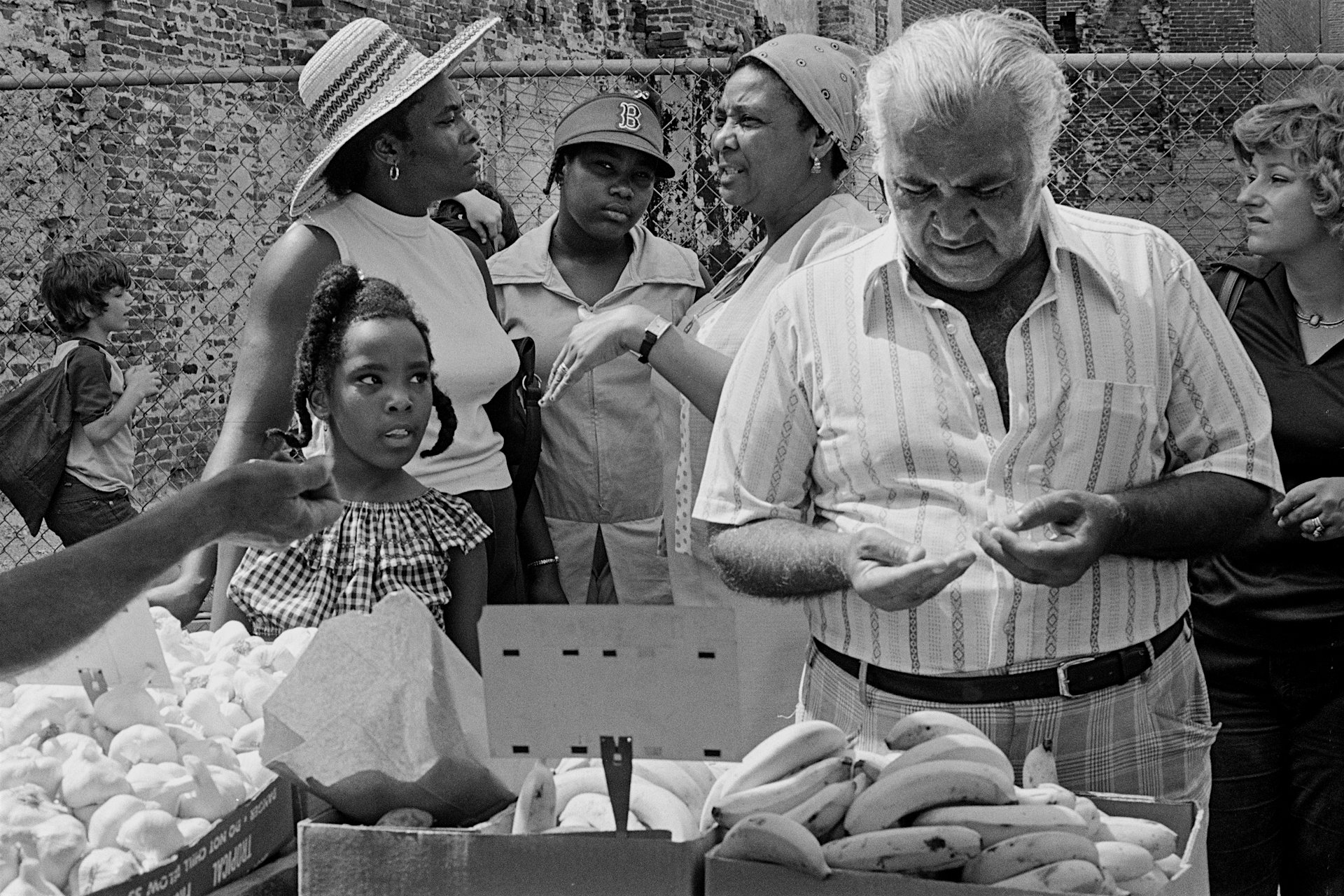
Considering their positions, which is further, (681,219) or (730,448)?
(681,219)

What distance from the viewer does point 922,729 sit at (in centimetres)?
177

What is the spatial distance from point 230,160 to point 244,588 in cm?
602

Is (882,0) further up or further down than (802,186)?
further up

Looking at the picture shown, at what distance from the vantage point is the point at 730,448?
85.3 inches

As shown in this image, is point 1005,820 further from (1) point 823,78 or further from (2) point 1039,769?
(1) point 823,78

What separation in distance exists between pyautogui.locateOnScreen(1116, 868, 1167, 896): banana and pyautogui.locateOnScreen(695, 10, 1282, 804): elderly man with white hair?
0.42 metres

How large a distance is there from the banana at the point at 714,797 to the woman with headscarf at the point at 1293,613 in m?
1.39

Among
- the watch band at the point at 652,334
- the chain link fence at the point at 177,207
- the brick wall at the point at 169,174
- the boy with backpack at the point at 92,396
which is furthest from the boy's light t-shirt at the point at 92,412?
the watch band at the point at 652,334

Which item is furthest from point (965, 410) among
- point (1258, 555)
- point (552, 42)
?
point (552, 42)

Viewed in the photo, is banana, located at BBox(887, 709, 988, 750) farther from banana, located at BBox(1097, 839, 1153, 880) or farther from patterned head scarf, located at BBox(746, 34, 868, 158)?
patterned head scarf, located at BBox(746, 34, 868, 158)

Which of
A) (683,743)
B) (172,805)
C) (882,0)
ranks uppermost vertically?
(882,0)

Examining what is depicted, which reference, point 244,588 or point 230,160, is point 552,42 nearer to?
point 230,160

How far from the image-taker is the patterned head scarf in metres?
3.01

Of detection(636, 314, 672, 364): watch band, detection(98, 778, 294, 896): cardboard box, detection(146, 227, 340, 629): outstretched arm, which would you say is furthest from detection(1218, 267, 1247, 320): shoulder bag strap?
detection(98, 778, 294, 896): cardboard box
